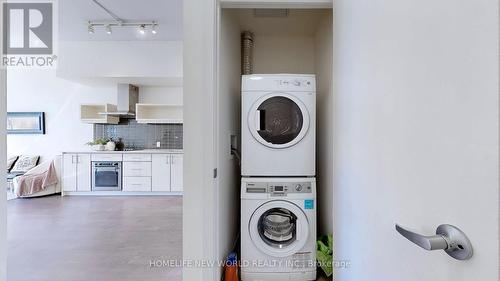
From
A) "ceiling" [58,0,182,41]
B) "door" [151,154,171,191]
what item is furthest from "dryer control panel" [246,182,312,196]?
"door" [151,154,171,191]

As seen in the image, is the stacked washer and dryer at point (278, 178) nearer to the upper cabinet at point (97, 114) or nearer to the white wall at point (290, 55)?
the white wall at point (290, 55)

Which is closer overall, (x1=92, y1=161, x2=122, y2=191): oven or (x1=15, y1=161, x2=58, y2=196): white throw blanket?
(x1=15, y1=161, x2=58, y2=196): white throw blanket

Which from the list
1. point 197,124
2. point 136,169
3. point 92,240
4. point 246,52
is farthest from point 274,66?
point 136,169

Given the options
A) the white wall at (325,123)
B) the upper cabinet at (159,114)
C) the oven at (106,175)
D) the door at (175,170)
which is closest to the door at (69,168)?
the oven at (106,175)

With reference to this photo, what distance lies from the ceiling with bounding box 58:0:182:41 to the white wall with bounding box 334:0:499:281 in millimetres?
3144

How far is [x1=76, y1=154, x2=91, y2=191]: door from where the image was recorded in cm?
553

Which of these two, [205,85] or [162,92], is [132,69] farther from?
[205,85]

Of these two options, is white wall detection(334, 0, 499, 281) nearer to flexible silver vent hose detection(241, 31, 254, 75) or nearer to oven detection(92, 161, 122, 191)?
flexible silver vent hose detection(241, 31, 254, 75)

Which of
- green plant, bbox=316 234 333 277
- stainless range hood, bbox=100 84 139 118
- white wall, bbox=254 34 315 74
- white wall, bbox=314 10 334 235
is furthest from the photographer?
stainless range hood, bbox=100 84 139 118

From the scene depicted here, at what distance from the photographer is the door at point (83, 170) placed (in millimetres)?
5527

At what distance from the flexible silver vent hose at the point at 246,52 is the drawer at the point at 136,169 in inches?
137

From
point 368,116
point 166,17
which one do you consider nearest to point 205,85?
point 368,116

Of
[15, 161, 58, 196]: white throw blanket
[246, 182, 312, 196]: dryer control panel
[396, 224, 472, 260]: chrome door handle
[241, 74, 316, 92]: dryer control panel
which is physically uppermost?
[241, 74, 316, 92]: dryer control panel

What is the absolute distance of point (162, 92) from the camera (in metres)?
6.09
